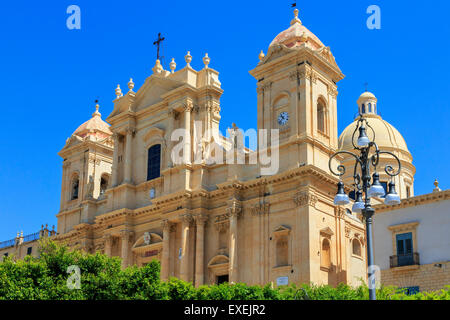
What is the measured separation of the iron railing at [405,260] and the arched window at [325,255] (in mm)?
3371

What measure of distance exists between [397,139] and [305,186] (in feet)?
78.0

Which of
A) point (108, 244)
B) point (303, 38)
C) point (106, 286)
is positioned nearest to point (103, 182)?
point (108, 244)

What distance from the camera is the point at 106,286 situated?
27484mm

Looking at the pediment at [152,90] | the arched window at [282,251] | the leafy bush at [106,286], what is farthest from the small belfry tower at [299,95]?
the leafy bush at [106,286]

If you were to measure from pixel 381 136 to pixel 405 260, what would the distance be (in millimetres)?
24442

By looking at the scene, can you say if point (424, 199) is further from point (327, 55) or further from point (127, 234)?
point (127, 234)

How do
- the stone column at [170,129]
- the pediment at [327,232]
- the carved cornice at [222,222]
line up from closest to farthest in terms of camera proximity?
the pediment at [327,232] < the carved cornice at [222,222] < the stone column at [170,129]

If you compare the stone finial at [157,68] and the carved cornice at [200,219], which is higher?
the stone finial at [157,68]

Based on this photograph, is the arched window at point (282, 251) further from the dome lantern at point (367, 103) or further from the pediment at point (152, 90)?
the dome lantern at point (367, 103)

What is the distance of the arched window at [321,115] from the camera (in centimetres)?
3462

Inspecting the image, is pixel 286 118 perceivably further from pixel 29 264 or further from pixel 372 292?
pixel 372 292

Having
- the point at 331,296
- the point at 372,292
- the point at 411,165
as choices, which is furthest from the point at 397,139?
the point at 372,292

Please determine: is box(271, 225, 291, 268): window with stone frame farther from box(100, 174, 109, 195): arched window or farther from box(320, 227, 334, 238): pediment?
box(100, 174, 109, 195): arched window

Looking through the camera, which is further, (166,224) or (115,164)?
(115,164)
